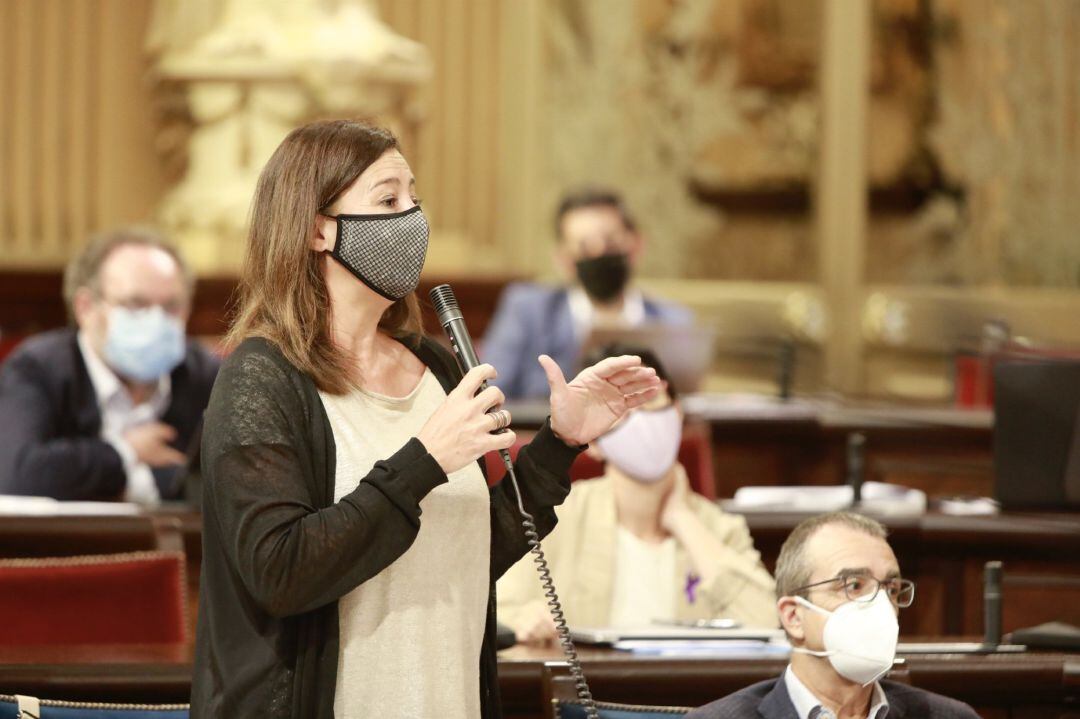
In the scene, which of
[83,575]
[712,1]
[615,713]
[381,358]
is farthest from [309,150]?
[712,1]

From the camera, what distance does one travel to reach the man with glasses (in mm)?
2496

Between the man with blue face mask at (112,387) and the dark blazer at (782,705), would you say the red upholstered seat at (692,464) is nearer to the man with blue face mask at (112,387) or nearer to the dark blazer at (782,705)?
the man with blue face mask at (112,387)

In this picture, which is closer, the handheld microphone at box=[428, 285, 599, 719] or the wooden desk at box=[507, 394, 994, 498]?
the handheld microphone at box=[428, 285, 599, 719]

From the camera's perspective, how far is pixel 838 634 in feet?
8.23

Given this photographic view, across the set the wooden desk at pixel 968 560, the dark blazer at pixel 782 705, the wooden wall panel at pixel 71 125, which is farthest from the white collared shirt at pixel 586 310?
the dark blazer at pixel 782 705

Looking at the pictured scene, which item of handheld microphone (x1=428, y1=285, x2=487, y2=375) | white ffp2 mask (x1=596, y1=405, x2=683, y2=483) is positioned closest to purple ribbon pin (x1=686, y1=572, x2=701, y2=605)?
white ffp2 mask (x1=596, y1=405, x2=683, y2=483)

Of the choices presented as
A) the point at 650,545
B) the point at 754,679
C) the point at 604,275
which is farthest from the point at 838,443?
the point at 754,679

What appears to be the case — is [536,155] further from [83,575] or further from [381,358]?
[381,358]

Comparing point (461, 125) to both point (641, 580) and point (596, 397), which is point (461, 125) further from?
point (596, 397)

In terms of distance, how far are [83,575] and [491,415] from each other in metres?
1.40

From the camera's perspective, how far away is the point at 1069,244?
274 inches

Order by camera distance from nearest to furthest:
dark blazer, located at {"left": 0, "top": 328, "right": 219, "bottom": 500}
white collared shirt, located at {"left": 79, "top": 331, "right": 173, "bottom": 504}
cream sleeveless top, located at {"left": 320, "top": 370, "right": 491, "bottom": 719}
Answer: cream sleeveless top, located at {"left": 320, "top": 370, "right": 491, "bottom": 719}, dark blazer, located at {"left": 0, "top": 328, "right": 219, "bottom": 500}, white collared shirt, located at {"left": 79, "top": 331, "right": 173, "bottom": 504}

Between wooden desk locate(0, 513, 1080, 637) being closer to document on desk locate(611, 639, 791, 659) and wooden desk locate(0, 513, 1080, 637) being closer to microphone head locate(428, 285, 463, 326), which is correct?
document on desk locate(611, 639, 791, 659)

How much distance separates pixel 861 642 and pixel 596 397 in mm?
597
